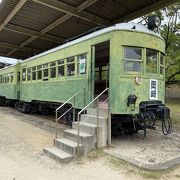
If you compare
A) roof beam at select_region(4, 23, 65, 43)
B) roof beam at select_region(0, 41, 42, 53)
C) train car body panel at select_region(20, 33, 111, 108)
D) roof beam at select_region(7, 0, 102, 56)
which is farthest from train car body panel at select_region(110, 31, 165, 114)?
roof beam at select_region(0, 41, 42, 53)

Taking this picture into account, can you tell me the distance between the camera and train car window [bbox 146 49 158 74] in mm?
8953

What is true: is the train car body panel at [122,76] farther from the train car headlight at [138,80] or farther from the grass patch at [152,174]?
the grass patch at [152,174]

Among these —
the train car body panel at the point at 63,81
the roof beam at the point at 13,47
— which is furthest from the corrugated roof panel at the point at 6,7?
the roof beam at the point at 13,47

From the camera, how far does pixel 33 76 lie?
51.0 ft

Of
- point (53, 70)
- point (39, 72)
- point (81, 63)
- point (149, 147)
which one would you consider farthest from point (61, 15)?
point (149, 147)

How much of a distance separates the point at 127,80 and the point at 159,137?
2844 millimetres

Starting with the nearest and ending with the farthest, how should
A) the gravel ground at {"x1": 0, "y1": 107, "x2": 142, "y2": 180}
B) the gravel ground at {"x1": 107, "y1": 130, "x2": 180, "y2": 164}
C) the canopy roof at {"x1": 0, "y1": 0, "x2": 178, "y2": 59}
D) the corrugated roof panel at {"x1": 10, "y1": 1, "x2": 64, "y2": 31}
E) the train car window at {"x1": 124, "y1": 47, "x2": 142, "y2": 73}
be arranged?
1. the gravel ground at {"x1": 0, "y1": 107, "x2": 142, "y2": 180}
2. the gravel ground at {"x1": 107, "y1": 130, "x2": 180, "y2": 164}
3. the train car window at {"x1": 124, "y1": 47, "x2": 142, "y2": 73}
4. the canopy roof at {"x1": 0, "y1": 0, "x2": 178, "y2": 59}
5. the corrugated roof panel at {"x1": 10, "y1": 1, "x2": 64, "y2": 31}

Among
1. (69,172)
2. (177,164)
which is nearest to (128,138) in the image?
(177,164)

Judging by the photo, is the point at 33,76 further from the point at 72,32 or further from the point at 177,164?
the point at 177,164

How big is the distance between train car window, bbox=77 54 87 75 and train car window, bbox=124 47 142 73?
1807 millimetres

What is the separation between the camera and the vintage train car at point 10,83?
19422 millimetres

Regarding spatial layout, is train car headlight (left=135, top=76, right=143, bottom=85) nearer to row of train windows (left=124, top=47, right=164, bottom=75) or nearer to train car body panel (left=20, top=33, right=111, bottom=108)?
row of train windows (left=124, top=47, right=164, bottom=75)

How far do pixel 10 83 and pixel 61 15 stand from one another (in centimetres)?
842

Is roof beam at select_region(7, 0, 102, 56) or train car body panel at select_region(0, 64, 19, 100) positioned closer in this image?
roof beam at select_region(7, 0, 102, 56)
